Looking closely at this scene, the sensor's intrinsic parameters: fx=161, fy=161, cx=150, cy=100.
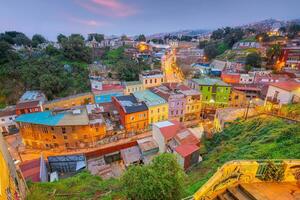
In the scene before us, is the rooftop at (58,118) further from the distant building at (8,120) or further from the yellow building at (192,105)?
the yellow building at (192,105)

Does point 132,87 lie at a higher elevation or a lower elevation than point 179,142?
higher

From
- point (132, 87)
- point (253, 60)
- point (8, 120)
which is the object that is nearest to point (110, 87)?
point (132, 87)

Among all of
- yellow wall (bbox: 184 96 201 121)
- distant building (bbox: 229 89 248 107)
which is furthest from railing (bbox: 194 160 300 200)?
distant building (bbox: 229 89 248 107)

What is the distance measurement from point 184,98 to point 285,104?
14538mm

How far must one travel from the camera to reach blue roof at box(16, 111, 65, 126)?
2292 cm

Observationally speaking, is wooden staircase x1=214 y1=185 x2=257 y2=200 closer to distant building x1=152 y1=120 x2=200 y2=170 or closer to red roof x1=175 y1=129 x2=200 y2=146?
distant building x1=152 y1=120 x2=200 y2=170

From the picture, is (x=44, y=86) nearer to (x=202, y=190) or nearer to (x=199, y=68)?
(x=202, y=190)

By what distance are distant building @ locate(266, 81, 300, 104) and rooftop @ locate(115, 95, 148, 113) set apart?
1771cm

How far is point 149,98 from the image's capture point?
29391 millimetres

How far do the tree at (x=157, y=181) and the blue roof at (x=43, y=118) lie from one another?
18.7 m

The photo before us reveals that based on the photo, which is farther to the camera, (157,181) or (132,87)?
(132,87)

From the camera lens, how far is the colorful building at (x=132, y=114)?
26.0 m

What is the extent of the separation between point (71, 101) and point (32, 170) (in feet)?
55.2

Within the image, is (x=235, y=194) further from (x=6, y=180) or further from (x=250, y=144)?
(x=6, y=180)
